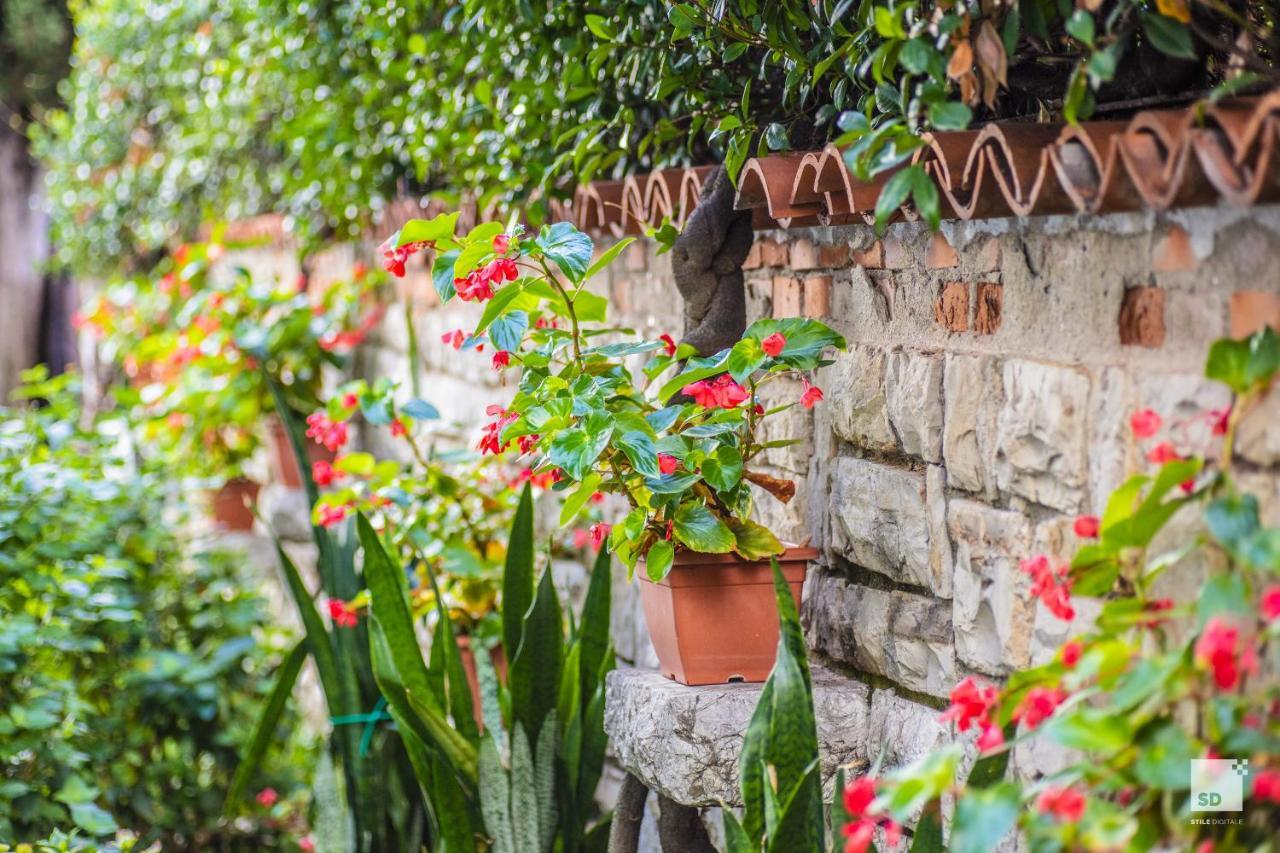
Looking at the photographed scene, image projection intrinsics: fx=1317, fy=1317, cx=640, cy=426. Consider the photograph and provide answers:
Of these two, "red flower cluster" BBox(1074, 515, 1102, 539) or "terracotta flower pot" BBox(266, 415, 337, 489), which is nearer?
"red flower cluster" BBox(1074, 515, 1102, 539)

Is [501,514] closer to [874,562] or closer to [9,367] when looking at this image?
[874,562]

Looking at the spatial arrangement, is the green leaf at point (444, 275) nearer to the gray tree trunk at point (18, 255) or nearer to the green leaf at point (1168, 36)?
the green leaf at point (1168, 36)

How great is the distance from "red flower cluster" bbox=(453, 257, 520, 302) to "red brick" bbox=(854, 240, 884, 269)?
1.64 feet

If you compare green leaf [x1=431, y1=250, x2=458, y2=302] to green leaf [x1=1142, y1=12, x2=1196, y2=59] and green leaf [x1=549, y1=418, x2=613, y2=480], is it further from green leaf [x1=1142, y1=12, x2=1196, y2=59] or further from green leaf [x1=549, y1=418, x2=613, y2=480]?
green leaf [x1=1142, y1=12, x2=1196, y2=59]

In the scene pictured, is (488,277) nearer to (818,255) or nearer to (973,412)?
(818,255)

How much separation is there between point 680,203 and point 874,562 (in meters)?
0.70

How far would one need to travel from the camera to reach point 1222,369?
120cm

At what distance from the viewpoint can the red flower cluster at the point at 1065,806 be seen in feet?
3.68

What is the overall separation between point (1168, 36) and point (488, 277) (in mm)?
931

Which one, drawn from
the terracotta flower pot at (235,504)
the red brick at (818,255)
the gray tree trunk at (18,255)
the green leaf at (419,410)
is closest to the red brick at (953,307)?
the red brick at (818,255)

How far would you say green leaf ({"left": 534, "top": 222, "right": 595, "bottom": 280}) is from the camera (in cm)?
178

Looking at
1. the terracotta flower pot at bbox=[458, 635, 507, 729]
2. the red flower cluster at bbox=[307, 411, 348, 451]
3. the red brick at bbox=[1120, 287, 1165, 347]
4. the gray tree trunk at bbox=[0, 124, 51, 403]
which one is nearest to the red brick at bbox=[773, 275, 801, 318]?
the red brick at bbox=[1120, 287, 1165, 347]

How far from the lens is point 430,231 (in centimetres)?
187

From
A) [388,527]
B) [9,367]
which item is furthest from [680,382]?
[9,367]
